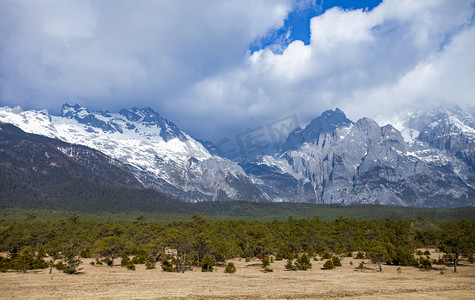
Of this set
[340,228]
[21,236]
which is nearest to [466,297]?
[340,228]

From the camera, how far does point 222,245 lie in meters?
78.8

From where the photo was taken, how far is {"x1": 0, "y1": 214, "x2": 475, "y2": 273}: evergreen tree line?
67.6 m

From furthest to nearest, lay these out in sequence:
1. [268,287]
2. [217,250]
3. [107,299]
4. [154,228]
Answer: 1. [154,228]
2. [217,250]
3. [268,287]
4. [107,299]

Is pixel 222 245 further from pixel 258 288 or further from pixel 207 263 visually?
pixel 258 288

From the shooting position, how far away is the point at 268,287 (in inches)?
1756

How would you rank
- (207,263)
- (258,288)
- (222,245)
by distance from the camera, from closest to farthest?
(258,288)
(207,263)
(222,245)

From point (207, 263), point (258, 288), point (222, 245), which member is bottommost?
point (207, 263)

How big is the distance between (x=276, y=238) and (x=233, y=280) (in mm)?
49942

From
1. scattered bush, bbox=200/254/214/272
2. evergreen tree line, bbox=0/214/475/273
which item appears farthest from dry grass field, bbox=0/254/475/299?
scattered bush, bbox=200/254/214/272

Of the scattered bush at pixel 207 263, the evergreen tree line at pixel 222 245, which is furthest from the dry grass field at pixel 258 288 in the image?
the scattered bush at pixel 207 263

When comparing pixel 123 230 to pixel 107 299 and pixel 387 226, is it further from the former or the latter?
pixel 387 226

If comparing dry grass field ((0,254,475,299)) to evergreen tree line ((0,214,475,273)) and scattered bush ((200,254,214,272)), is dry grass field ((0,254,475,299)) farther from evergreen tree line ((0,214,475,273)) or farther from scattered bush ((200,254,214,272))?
scattered bush ((200,254,214,272))

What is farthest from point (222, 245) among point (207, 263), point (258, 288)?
point (258, 288)

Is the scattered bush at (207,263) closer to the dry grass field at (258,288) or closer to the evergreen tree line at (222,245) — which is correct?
the evergreen tree line at (222,245)
